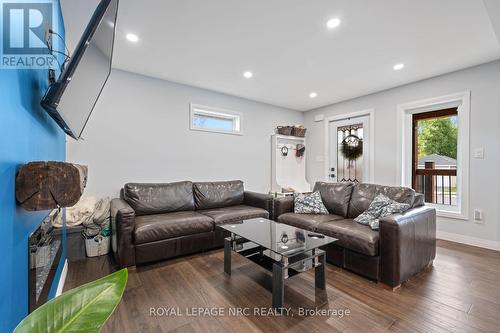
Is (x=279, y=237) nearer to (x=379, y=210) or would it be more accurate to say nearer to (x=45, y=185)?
(x=379, y=210)

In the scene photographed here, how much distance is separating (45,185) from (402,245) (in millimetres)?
2523

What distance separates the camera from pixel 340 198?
123 inches

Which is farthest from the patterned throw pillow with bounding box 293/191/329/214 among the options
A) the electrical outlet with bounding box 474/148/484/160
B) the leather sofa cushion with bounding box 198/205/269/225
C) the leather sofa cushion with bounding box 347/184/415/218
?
the electrical outlet with bounding box 474/148/484/160

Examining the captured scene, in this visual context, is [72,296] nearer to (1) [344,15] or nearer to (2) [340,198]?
(1) [344,15]

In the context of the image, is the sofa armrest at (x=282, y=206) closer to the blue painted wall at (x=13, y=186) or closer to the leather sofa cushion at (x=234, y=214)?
the leather sofa cushion at (x=234, y=214)

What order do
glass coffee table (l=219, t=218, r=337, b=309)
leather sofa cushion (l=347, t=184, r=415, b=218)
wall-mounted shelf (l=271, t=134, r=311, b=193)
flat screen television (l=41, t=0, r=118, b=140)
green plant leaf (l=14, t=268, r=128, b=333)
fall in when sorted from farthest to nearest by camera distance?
wall-mounted shelf (l=271, t=134, r=311, b=193) → leather sofa cushion (l=347, t=184, r=415, b=218) → glass coffee table (l=219, t=218, r=337, b=309) → flat screen television (l=41, t=0, r=118, b=140) → green plant leaf (l=14, t=268, r=128, b=333)

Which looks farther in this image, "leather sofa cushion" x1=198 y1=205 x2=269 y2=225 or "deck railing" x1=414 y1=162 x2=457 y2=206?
"deck railing" x1=414 y1=162 x2=457 y2=206

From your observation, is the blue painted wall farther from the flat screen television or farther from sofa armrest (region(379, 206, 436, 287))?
sofa armrest (region(379, 206, 436, 287))

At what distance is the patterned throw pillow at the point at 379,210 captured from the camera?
2332mm

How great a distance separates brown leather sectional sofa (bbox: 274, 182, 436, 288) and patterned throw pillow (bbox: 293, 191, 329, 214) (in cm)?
12

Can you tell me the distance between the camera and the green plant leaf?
458mm

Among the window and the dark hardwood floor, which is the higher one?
the window

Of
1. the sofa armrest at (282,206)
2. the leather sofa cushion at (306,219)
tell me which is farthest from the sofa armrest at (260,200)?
the leather sofa cushion at (306,219)

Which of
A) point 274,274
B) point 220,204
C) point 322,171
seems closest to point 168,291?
point 274,274
